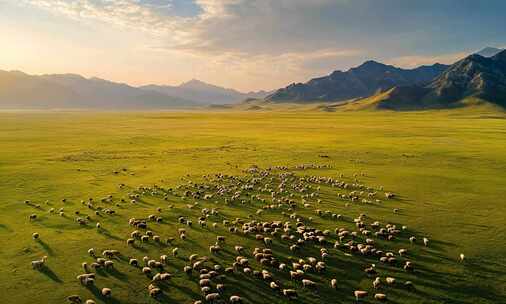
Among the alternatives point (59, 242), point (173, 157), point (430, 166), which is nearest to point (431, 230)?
point (59, 242)

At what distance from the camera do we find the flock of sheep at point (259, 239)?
19.0 metres

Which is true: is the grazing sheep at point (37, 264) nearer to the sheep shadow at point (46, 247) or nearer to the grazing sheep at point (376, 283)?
the sheep shadow at point (46, 247)

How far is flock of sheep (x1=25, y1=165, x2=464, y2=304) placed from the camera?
1897cm

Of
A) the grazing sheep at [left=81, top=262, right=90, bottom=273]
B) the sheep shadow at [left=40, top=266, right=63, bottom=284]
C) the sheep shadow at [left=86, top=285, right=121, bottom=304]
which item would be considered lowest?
the sheep shadow at [left=86, top=285, right=121, bottom=304]

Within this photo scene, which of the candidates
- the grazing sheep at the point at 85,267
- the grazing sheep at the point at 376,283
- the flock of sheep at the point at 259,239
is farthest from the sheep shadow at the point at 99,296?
the grazing sheep at the point at 376,283

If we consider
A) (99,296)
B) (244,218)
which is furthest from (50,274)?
(244,218)

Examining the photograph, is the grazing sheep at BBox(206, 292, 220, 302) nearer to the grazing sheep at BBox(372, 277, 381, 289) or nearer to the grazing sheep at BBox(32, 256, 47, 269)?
the grazing sheep at BBox(372, 277, 381, 289)

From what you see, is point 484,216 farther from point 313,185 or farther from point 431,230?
point 313,185

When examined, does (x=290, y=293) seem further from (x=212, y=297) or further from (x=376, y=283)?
(x=376, y=283)

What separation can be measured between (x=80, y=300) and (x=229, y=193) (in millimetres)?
20140

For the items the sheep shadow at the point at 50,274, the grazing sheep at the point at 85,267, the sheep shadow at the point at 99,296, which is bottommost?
the sheep shadow at the point at 99,296

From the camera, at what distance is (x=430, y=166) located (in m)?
51.2

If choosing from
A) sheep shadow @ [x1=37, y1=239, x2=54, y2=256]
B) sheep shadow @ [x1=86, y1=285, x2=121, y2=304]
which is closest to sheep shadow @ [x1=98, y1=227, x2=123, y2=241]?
sheep shadow @ [x1=37, y1=239, x2=54, y2=256]

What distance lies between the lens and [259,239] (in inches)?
953
